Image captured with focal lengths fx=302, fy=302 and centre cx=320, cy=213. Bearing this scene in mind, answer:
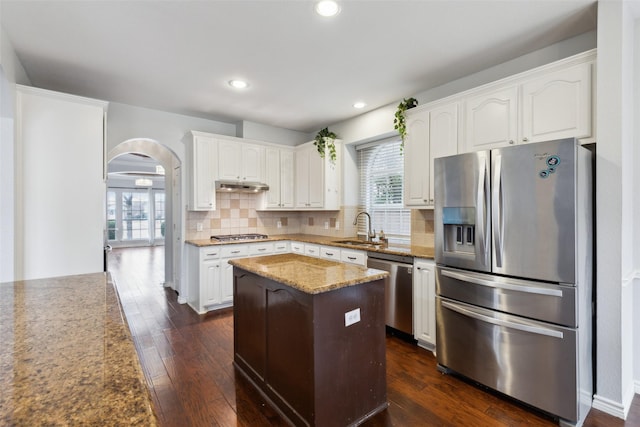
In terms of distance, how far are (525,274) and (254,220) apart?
385 centimetres

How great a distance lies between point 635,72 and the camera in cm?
218

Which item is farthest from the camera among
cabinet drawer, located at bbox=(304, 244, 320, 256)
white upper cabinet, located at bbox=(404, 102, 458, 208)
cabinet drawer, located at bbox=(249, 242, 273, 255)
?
cabinet drawer, located at bbox=(249, 242, 273, 255)

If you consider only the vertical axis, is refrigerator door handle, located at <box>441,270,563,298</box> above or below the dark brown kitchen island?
above

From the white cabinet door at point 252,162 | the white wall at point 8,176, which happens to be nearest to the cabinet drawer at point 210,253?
the white cabinet door at point 252,162

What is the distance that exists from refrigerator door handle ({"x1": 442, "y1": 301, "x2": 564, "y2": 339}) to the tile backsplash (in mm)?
2323

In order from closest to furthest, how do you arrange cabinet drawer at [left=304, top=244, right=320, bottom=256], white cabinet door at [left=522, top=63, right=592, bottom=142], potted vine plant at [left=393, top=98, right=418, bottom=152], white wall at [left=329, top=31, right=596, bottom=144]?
white cabinet door at [left=522, top=63, right=592, bottom=142], white wall at [left=329, top=31, right=596, bottom=144], potted vine plant at [left=393, top=98, right=418, bottom=152], cabinet drawer at [left=304, top=244, right=320, bottom=256]

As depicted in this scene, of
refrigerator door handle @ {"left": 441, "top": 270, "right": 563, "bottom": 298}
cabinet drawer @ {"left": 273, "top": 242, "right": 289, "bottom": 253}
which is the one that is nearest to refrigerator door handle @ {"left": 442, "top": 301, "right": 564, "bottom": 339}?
refrigerator door handle @ {"left": 441, "top": 270, "right": 563, "bottom": 298}

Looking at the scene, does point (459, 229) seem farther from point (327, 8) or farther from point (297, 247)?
point (297, 247)

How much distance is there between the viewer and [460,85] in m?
3.12

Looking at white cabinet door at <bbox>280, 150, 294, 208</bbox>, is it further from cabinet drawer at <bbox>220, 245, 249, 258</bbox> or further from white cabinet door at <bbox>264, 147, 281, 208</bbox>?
cabinet drawer at <bbox>220, 245, 249, 258</bbox>

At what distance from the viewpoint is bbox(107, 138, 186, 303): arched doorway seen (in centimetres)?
441

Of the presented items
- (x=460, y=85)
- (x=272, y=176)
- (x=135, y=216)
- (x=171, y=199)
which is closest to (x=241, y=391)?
(x=272, y=176)

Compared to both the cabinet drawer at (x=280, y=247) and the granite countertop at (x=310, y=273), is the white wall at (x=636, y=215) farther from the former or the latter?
the cabinet drawer at (x=280, y=247)

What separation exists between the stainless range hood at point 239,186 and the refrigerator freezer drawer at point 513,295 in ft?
9.63
